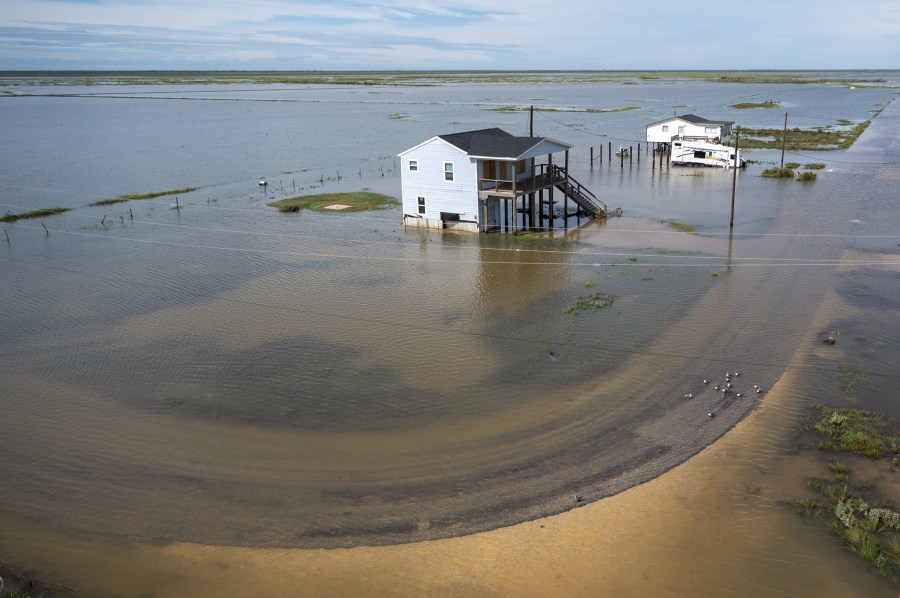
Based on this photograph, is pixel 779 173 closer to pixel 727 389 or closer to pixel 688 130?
pixel 688 130

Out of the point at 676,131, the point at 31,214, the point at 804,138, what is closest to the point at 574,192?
the point at 676,131

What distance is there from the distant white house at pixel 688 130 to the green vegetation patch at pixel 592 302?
4392 cm

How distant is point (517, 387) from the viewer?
2153 centimetres

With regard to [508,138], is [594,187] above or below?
below

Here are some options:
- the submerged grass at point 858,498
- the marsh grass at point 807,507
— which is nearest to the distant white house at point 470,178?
the submerged grass at point 858,498

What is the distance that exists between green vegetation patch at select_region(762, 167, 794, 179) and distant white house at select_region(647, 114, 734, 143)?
10.2 m

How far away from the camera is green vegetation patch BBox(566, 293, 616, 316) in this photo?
28094 mm

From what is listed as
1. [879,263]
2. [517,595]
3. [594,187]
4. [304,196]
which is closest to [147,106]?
[304,196]

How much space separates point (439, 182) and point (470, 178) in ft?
6.94

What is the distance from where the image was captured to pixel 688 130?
70.4 m

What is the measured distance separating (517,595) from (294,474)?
6.57 metres

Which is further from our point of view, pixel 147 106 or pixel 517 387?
pixel 147 106

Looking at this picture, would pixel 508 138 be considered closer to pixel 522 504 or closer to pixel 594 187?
pixel 594 187

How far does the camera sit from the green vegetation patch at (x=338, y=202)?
49500mm
